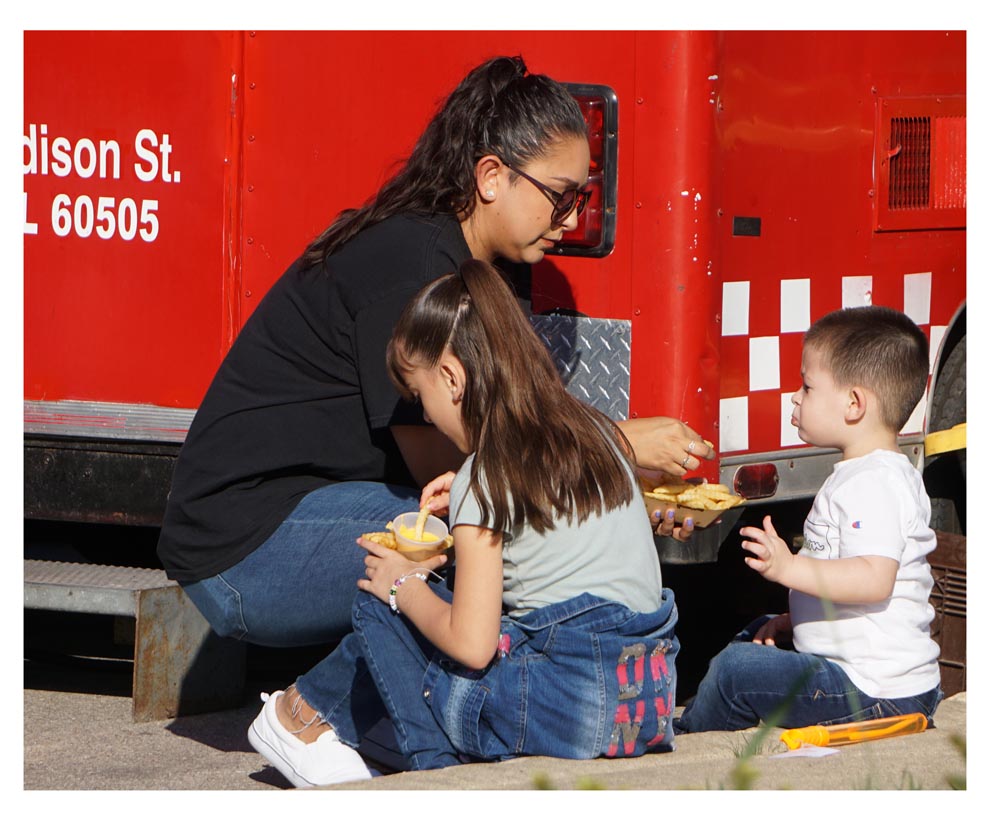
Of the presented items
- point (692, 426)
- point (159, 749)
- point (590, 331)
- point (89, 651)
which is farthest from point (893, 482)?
point (89, 651)

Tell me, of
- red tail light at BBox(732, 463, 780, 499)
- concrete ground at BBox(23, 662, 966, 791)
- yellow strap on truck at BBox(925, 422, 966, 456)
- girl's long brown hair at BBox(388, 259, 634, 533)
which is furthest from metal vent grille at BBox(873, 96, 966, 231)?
girl's long brown hair at BBox(388, 259, 634, 533)

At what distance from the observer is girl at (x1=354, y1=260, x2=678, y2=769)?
2.79 metres

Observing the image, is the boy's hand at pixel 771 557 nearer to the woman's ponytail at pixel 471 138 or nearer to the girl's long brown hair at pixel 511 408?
the girl's long brown hair at pixel 511 408

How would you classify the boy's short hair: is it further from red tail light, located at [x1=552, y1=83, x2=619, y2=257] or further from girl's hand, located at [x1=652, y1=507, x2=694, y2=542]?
red tail light, located at [x1=552, y1=83, x2=619, y2=257]

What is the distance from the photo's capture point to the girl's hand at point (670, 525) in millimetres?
3326

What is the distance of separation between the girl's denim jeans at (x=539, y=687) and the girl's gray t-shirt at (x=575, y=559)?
3 centimetres

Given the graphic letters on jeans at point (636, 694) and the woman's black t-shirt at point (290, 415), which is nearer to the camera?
the graphic letters on jeans at point (636, 694)

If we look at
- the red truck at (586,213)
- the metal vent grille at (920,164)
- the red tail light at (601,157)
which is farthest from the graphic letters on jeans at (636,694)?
the metal vent grille at (920,164)

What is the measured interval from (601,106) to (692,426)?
82 centimetres

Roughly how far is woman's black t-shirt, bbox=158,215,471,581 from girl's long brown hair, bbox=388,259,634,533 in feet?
0.78

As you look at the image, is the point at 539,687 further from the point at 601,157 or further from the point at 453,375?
the point at 601,157

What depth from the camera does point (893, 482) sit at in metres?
3.08

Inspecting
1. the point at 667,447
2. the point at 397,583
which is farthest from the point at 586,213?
the point at 397,583

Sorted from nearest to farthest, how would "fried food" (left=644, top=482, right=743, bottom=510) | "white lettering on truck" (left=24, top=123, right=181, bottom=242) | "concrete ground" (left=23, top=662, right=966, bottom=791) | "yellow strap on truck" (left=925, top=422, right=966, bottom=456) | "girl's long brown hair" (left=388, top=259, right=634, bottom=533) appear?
"concrete ground" (left=23, top=662, right=966, bottom=791) → "girl's long brown hair" (left=388, top=259, right=634, bottom=533) → "fried food" (left=644, top=482, right=743, bottom=510) → "white lettering on truck" (left=24, top=123, right=181, bottom=242) → "yellow strap on truck" (left=925, top=422, right=966, bottom=456)
